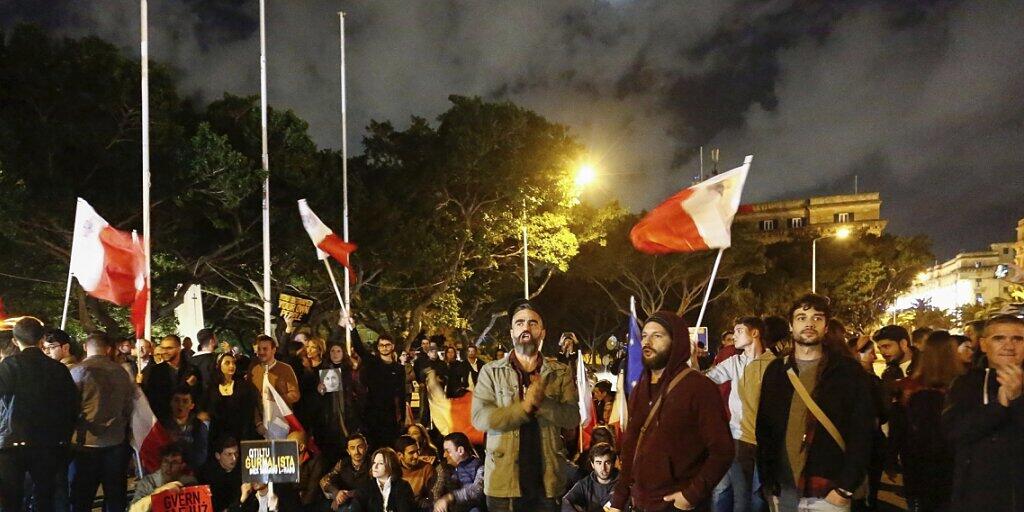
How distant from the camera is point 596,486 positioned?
20.4 feet

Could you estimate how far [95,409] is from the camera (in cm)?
660

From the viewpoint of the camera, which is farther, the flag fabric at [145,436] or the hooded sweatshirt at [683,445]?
the flag fabric at [145,436]

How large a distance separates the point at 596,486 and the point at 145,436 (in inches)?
158

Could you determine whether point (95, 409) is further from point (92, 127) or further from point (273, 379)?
point (92, 127)

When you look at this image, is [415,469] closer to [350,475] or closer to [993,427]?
[350,475]

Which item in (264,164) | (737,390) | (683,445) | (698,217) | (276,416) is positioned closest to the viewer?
(683,445)

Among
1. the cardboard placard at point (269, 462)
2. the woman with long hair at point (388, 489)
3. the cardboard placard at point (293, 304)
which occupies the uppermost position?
the cardboard placard at point (293, 304)

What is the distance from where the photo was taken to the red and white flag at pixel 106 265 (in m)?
9.52

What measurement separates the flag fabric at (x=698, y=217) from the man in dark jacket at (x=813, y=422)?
8.87 feet

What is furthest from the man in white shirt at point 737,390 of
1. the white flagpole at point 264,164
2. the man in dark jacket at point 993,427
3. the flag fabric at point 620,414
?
the white flagpole at point 264,164

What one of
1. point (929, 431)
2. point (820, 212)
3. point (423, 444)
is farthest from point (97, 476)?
point (820, 212)

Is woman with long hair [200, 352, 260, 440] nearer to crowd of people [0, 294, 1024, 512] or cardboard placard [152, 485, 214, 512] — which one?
crowd of people [0, 294, 1024, 512]

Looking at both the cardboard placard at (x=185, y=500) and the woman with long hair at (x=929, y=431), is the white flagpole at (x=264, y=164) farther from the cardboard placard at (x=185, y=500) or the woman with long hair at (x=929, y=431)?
the woman with long hair at (x=929, y=431)

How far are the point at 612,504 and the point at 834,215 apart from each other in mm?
99406
